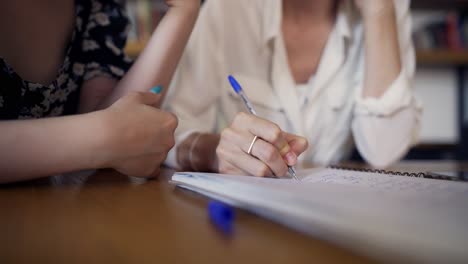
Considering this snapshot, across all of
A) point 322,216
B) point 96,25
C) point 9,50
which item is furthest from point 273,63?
point 322,216

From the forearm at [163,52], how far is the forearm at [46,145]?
272 millimetres

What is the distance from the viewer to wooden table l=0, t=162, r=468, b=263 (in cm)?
22

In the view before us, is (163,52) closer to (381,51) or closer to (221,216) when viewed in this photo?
(221,216)


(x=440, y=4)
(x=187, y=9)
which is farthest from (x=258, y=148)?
(x=440, y=4)

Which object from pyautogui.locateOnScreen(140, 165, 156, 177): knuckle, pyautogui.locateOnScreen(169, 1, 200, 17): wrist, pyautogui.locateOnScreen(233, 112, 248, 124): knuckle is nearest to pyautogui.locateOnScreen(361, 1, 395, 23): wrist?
pyautogui.locateOnScreen(169, 1, 200, 17): wrist

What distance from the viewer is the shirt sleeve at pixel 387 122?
0.97 meters

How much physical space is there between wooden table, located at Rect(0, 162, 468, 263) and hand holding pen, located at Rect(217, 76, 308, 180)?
0.13 metres

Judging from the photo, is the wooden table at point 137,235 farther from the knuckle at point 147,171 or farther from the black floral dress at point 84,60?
the black floral dress at point 84,60

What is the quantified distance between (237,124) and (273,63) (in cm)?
49

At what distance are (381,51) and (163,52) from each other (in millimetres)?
566

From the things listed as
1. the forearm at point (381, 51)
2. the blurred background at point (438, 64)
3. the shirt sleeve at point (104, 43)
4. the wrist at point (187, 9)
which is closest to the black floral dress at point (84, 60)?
the shirt sleeve at point (104, 43)

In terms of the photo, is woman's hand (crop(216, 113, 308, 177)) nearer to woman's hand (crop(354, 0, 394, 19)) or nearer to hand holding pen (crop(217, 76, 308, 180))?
hand holding pen (crop(217, 76, 308, 180))

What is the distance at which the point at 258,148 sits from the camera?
0.50 metres

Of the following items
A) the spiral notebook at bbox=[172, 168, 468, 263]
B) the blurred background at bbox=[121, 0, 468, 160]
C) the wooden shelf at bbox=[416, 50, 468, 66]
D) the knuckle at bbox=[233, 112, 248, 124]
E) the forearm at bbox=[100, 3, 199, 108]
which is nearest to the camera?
the spiral notebook at bbox=[172, 168, 468, 263]
